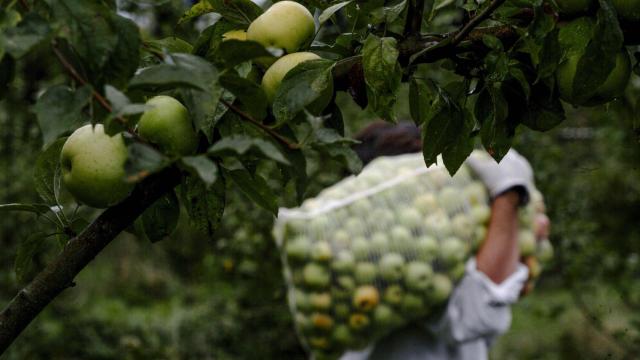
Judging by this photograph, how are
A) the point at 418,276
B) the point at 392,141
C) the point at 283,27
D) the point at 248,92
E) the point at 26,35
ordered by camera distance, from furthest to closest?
1. the point at 392,141
2. the point at 418,276
3. the point at 283,27
4. the point at 248,92
5. the point at 26,35

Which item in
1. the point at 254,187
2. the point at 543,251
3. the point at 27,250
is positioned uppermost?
the point at 254,187

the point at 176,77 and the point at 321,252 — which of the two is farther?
the point at 321,252

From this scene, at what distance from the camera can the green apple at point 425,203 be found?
7.56 feet

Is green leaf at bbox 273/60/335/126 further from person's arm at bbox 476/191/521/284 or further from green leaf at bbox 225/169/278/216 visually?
person's arm at bbox 476/191/521/284

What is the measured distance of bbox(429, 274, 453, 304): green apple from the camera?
2184 millimetres

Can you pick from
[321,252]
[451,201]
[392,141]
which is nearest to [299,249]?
[321,252]

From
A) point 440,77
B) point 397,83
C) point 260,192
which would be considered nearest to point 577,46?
point 397,83

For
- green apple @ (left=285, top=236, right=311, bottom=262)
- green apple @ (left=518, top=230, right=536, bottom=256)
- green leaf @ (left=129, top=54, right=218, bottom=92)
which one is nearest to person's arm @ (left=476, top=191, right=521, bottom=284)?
green apple @ (left=518, top=230, right=536, bottom=256)

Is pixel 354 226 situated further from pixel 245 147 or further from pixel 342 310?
pixel 245 147

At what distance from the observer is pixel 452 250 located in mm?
2223

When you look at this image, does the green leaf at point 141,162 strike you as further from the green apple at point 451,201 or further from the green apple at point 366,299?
the green apple at point 451,201

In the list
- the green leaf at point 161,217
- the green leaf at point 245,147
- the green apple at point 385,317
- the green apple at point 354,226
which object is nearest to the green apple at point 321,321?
the green apple at point 385,317

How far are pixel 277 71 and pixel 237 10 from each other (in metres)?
0.10

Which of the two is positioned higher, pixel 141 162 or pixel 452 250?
pixel 141 162
